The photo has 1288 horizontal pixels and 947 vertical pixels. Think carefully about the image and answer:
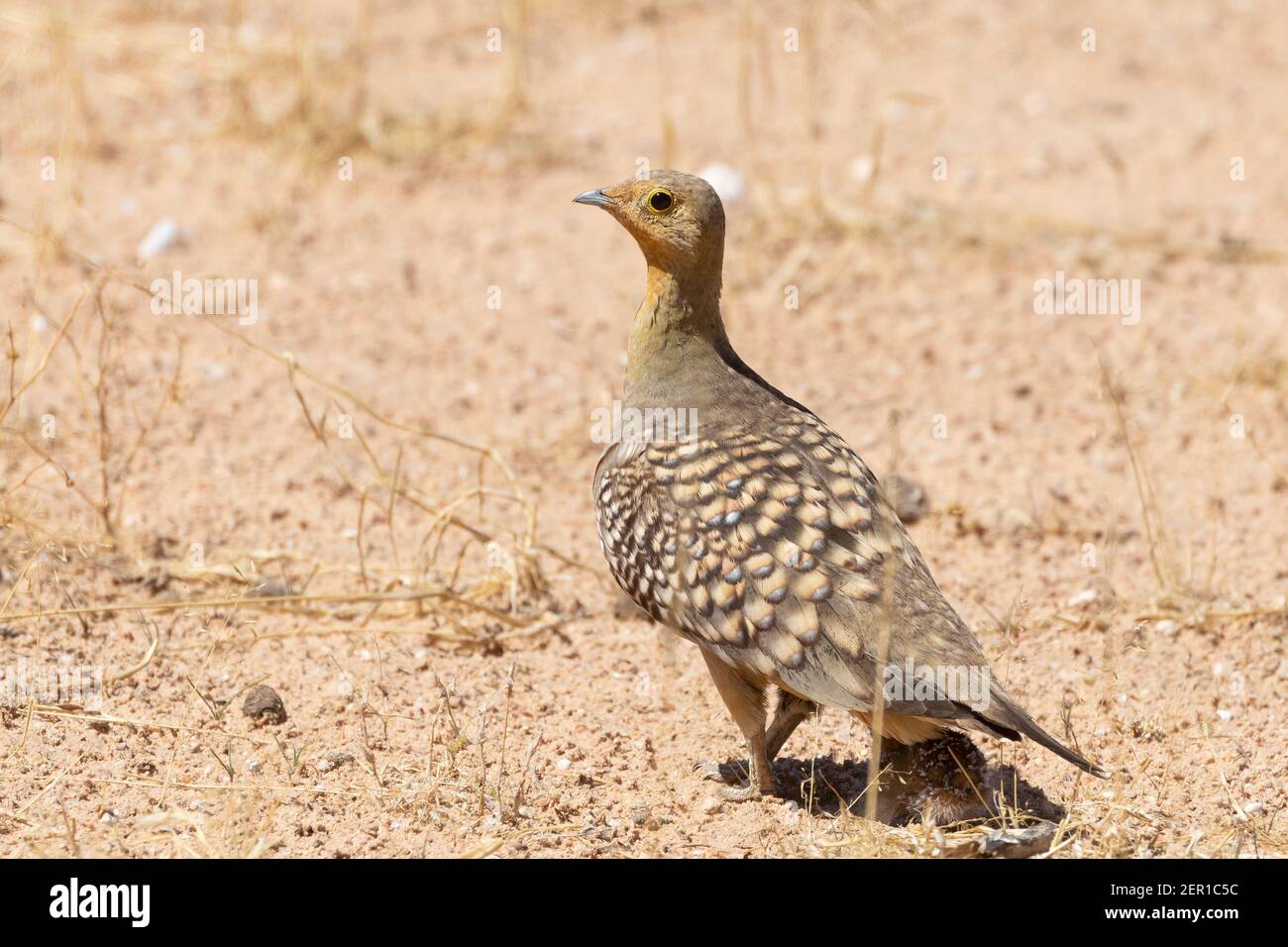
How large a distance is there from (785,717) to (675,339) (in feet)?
3.86

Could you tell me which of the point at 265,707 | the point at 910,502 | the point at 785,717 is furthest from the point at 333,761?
the point at 910,502

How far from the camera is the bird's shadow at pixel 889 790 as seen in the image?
165 inches

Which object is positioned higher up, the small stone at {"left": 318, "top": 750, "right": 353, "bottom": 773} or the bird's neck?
the bird's neck

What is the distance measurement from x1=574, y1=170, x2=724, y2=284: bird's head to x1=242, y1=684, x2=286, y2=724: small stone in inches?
68.5

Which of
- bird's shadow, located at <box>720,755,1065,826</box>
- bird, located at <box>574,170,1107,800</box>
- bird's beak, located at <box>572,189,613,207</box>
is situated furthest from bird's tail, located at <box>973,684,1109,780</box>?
bird's beak, located at <box>572,189,613,207</box>

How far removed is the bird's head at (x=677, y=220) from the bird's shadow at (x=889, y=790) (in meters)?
1.52

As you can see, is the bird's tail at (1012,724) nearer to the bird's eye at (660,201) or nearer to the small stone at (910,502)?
the bird's eye at (660,201)

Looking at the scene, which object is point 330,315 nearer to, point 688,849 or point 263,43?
point 263,43

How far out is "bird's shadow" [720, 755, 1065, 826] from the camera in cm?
418

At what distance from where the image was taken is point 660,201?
4703 mm

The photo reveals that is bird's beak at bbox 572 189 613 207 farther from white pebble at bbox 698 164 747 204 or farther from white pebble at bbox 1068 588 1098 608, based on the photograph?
white pebble at bbox 698 164 747 204

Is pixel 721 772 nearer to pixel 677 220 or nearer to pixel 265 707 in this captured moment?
pixel 265 707

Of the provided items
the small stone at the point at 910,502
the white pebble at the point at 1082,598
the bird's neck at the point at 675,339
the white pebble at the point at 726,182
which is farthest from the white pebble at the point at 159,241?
the white pebble at the point at 1082,598

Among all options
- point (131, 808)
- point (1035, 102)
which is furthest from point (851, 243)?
point (131, 808)
